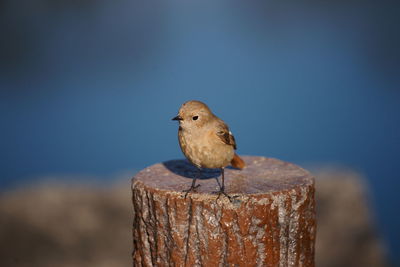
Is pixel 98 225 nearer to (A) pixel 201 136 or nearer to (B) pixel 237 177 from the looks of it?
(B) pixel 237 177

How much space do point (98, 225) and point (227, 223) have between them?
4823 mm

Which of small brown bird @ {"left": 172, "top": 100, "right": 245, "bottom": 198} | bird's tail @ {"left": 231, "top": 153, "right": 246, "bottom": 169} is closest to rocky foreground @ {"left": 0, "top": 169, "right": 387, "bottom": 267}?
bird's tail @ {"left": 231, "top": 153, "right": 246, "bottom": 169}

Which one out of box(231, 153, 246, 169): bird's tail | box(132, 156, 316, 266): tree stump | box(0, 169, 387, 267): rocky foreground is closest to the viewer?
box(132, 156, 316, 266): tree stump

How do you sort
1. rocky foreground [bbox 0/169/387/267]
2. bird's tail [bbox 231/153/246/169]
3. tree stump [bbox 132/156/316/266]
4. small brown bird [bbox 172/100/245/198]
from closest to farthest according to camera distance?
tree stump [bbox 132/156/316/266], small brown bird [bbox 172/100/245/198], bird's tail [bbox 231/153/246/169], rocky foreground [bbox 0/169/387/267]

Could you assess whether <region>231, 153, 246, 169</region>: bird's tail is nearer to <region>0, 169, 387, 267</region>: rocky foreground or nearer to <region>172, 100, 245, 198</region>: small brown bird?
<region>172, 100, 245, 198</region>: small brown bird

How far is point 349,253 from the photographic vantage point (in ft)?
26.3

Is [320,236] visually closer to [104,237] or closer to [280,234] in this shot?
[104,237]

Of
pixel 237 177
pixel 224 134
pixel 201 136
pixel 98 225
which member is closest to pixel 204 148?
pixel 201 136

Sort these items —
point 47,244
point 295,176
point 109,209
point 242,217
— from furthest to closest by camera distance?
point 109,209
point 47,244
point 295,176
point 242,217

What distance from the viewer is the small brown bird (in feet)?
11.1

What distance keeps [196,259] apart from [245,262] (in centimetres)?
36

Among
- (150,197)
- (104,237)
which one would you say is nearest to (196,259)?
(150,197)

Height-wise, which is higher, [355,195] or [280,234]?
[280,234]

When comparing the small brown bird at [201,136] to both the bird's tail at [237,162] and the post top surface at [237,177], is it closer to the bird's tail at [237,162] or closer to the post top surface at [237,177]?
the post top surface at [237,177]
